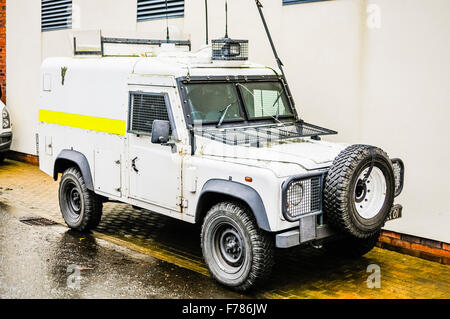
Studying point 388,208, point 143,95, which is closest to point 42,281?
point 143,95

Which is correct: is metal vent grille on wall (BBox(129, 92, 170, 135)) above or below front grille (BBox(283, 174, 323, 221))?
above

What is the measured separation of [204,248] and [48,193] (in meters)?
5.54

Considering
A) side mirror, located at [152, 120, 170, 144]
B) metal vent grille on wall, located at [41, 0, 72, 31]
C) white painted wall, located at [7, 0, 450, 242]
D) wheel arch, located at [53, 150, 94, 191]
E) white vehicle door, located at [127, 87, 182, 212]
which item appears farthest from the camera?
metal vent grille on wall, located at [41, 0, 72, 31]

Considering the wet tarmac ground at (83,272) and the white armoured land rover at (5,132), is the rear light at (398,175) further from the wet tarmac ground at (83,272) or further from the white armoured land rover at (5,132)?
the white armoured land rover at (5,132)

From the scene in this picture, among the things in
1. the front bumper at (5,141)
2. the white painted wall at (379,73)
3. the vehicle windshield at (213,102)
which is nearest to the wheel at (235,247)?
the vehicle windshield at (213,102)

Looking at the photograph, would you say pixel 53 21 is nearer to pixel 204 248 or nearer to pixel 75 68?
pixel 75 68

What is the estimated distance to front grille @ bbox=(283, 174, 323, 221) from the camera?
18.7 feet

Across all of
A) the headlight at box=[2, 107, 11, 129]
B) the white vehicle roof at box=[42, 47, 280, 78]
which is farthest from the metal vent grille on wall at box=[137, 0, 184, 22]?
the headlight at box=[2, 107, 11, 129]

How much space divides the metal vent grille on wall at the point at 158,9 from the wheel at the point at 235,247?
16.6 feet

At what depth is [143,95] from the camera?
7.21 m

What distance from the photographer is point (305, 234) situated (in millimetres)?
5855

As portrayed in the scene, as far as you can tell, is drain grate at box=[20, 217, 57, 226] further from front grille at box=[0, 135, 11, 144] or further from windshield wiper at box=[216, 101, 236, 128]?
front grille at box=[0, 135, 11, 144]

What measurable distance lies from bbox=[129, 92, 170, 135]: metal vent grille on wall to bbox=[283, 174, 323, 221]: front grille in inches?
73.3

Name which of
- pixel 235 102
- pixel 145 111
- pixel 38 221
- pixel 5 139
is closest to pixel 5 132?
pixel 5 139
